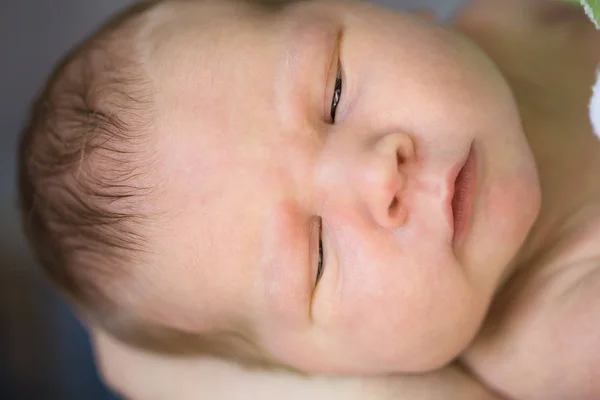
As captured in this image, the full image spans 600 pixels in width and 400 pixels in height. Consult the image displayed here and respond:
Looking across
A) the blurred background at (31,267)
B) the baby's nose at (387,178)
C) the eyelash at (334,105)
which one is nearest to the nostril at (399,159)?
the baby's nose at (387,178)

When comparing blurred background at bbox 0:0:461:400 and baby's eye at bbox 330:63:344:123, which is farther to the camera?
blurred background at bbox 0:0:461:400

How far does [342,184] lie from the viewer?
86 centimetres

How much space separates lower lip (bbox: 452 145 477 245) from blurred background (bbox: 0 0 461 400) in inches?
42.3

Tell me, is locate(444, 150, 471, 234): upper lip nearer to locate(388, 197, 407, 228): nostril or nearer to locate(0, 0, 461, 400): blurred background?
locate(388, 197, 407, 228): nostril

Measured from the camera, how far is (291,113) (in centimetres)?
87

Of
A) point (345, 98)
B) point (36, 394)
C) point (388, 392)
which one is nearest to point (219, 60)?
point (345, 98)

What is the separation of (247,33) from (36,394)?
116 cm

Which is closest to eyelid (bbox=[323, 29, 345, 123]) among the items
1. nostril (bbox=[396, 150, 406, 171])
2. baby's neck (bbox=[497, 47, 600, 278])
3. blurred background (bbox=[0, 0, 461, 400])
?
nostril (bbox=[396, 150, 406, 171])

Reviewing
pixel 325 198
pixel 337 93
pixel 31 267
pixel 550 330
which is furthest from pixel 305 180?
pixel 31 267

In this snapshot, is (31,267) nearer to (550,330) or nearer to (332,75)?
(332,75)

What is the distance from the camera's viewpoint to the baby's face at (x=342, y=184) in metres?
0.86

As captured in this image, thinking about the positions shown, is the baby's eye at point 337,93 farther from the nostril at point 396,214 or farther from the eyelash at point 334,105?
the nostril at point 396,214

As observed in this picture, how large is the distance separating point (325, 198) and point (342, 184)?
1.3 inches

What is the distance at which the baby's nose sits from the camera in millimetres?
824
